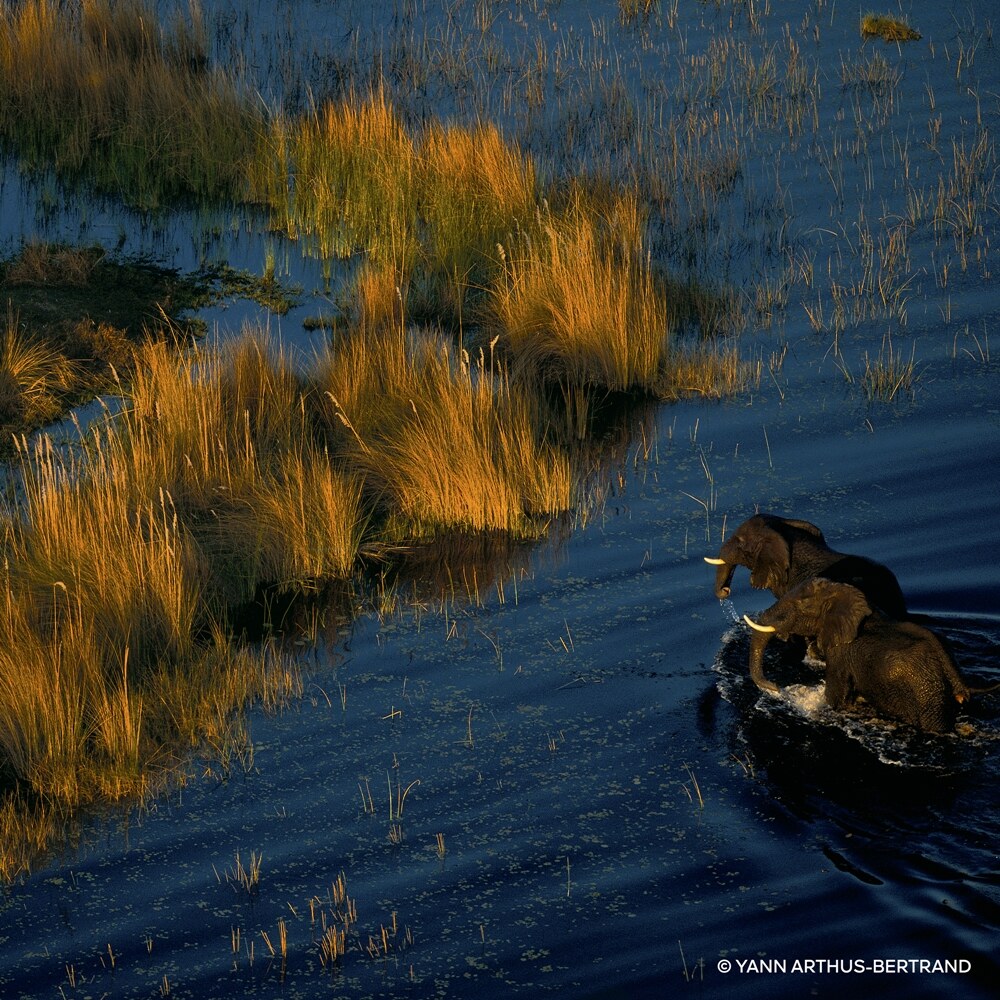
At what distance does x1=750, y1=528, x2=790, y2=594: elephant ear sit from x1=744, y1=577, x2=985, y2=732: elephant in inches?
14.8

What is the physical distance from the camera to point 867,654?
284 inches

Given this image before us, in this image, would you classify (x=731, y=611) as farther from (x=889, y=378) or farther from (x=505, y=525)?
(x=889, y=378)

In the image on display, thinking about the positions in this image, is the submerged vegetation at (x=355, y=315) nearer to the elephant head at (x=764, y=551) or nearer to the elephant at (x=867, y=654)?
the elephant head at (x=764, y=551)

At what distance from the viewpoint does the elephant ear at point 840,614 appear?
7.33m

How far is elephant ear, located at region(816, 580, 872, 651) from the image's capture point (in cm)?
733

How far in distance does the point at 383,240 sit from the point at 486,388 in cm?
382

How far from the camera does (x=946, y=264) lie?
13148 millimetres

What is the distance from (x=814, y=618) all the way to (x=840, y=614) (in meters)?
0.18

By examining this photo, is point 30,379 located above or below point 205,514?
above

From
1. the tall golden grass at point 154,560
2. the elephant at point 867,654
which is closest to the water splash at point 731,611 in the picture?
the elephant at point 867,654

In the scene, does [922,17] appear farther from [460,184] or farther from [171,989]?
[171,989]

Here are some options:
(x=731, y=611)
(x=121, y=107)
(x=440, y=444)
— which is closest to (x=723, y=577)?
(x=731, y=611)

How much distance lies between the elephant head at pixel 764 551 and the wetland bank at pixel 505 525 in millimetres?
259

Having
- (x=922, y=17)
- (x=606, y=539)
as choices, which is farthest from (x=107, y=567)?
(x=922, y=17)
